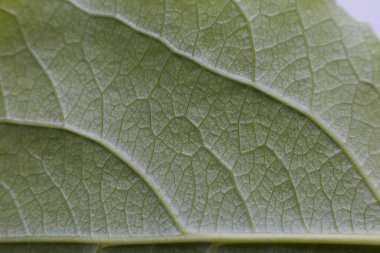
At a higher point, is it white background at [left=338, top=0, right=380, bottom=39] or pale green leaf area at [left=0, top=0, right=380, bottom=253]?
white background at [left=338, top=0, right=380, bottom=39]

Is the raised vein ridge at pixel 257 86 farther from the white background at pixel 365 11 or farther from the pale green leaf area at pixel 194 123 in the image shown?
the white background at pixel 365 11

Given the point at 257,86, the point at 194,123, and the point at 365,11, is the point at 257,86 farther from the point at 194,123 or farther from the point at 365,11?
the point at 365,11

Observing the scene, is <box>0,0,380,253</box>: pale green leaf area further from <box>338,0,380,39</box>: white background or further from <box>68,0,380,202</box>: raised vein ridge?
<box>338,0,380,39</box>: white background

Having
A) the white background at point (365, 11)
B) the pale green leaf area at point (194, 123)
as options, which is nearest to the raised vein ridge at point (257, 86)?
the pale green leaf area at point (194, 123)

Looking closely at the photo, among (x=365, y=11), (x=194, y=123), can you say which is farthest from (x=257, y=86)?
(x=365, y=11)

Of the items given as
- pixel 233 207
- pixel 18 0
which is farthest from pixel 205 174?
pixel 18 0

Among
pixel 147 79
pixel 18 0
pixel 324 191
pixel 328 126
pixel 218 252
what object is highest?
pixel 18 0

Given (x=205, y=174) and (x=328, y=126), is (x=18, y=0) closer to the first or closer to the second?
(x=205, y=174)

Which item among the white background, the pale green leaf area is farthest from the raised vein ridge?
the white background
